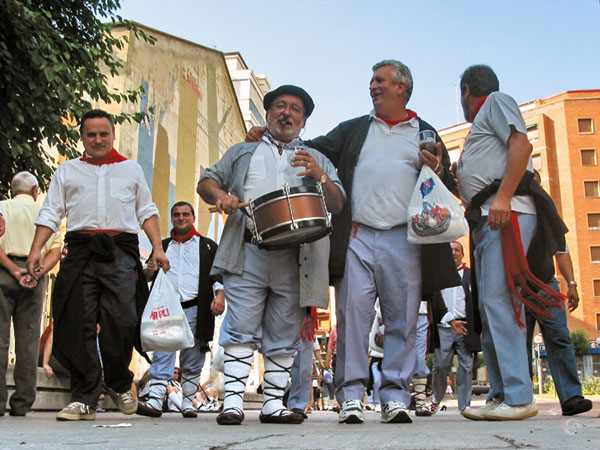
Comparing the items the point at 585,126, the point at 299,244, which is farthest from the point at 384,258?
the point at 585,126

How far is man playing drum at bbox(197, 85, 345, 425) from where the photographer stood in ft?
14.7

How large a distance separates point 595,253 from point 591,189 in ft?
18.9

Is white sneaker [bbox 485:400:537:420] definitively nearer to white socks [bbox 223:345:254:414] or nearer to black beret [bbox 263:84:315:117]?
white socks [bbox 223:345:254:414]

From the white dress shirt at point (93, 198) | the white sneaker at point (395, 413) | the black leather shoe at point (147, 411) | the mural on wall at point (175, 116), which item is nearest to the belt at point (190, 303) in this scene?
the black leather shoe at point (147, 411)

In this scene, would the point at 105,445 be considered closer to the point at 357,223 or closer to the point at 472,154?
the point at 357,223

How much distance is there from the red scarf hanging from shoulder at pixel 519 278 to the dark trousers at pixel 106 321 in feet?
8.07

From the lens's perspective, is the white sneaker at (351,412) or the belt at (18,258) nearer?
the white sneaker at (351,412)

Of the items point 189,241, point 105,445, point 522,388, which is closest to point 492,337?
point 522,388

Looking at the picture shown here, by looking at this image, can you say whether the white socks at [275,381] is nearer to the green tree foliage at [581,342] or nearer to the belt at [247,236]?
the belt at [247,236]

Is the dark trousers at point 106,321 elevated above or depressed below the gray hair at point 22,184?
below

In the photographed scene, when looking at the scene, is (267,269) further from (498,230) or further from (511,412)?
(511,412)

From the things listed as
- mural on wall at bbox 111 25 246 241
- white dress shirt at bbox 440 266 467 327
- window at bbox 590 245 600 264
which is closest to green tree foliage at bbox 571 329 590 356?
window at bbox 590 245 600 264

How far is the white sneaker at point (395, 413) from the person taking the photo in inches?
172

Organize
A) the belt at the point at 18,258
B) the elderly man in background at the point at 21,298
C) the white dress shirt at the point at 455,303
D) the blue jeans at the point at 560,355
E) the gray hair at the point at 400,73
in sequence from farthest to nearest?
1. the white dress shirt at the point at 455,303
2. the belt at the point at 18,258
3. the elderly man in background at the point at 21,298
4. the blue jeans at the point at 560,355
5. the gray hair at the point at 400,73
